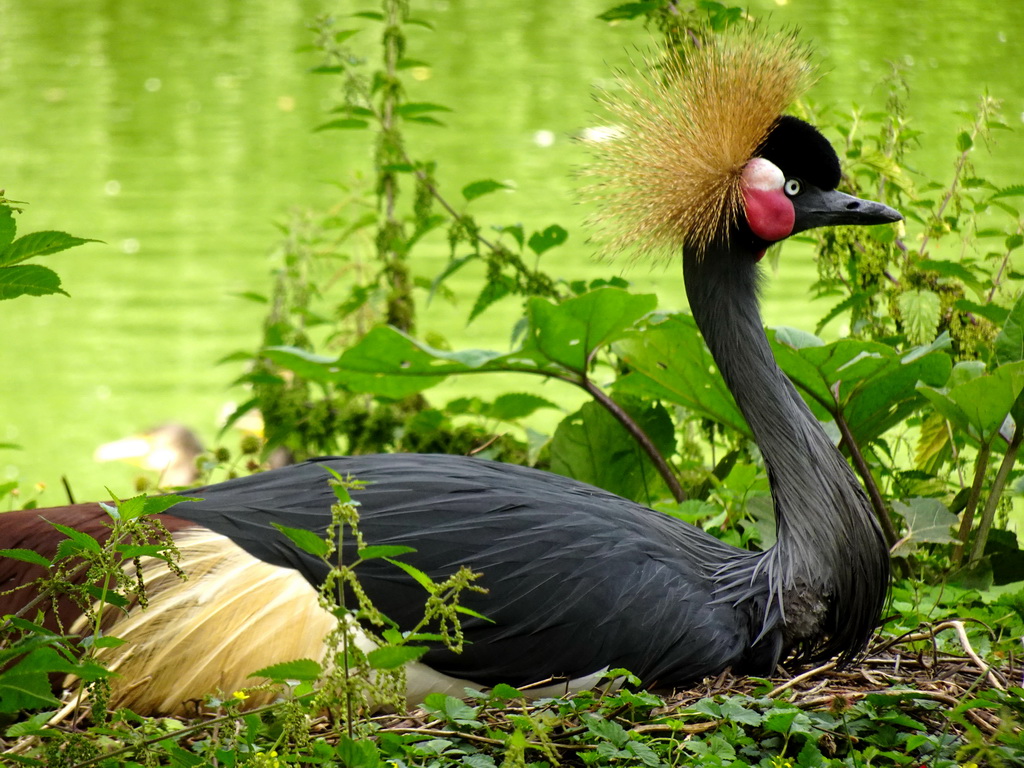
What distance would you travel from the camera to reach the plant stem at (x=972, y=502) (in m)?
2.23

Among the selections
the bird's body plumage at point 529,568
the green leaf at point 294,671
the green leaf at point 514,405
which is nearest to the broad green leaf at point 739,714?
the bird's body plumage at point 529,568

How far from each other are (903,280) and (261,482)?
1.54m

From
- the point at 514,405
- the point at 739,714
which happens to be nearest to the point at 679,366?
the point at 514,405

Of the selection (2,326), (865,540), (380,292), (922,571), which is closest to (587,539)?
(865,540)

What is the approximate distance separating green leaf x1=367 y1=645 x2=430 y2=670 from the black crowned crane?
0.53 meters

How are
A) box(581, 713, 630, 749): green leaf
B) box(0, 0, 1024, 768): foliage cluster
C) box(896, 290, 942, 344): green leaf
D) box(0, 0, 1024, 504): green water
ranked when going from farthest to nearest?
1. box(0, 0, 1024, 504): green water
2. box(896, 290, 942, 344): green leaf
3. box(581, 713, 630, 749): green leaf
4. box(0, 0, 1024, 768): foliage cluster

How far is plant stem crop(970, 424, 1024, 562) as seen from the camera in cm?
216

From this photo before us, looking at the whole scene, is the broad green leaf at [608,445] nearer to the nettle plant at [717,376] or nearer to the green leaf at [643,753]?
the nettle plant at [717,376]

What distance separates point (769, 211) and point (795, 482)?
480 millimetres

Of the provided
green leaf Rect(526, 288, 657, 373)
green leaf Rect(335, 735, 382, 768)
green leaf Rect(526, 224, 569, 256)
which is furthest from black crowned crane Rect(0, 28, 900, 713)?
green leaf Rect(526, 224, 569, 256)

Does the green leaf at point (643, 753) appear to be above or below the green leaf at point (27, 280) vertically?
below

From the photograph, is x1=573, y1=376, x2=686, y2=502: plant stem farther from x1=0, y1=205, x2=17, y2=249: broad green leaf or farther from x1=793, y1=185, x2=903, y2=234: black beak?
x1=0, y1=205, x2=17, y2=249: broad green leaf

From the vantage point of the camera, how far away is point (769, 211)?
6.83ft

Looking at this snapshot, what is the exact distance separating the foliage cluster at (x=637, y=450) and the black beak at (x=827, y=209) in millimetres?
239
